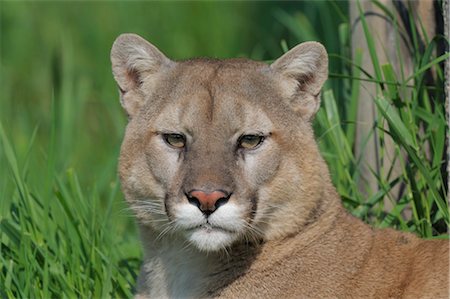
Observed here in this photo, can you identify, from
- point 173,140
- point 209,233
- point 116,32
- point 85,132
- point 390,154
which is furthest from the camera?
point 116,32

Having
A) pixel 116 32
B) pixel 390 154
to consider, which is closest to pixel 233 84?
pixel 390 154

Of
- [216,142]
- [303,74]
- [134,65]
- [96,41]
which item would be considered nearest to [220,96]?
[216,142]

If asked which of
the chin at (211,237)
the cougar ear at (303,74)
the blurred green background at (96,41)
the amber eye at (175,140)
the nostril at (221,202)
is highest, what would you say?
the cougar ear at (303,74)

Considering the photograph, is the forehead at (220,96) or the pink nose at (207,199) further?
the forehead at (220,96)

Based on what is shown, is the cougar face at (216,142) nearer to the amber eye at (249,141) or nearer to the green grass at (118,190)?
the amber eye at (249,141)

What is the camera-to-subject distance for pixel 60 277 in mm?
5527

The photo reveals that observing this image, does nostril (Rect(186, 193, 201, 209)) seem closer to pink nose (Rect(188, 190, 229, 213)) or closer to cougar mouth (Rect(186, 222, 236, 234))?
pink nose (Rect(188, 190, 229, 213))

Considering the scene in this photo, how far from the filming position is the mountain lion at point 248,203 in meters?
4.85

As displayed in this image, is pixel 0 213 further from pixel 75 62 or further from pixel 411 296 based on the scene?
pixel 75 62

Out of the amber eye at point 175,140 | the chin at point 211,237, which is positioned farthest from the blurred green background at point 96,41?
the chin at point 211,237

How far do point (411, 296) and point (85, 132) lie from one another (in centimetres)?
543

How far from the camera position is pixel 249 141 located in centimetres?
503

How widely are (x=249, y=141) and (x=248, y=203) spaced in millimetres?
353

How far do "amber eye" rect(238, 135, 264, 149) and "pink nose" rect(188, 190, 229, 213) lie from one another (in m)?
0.37
